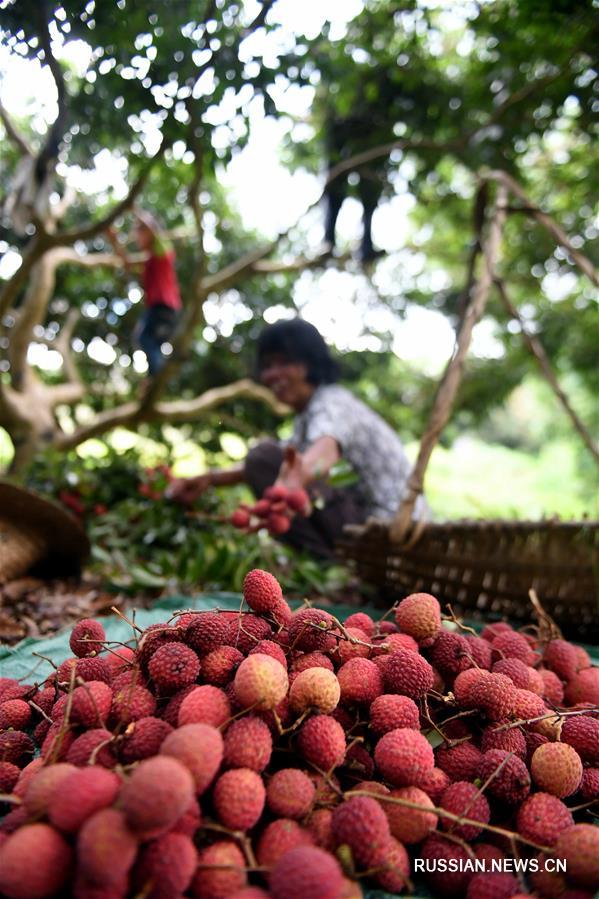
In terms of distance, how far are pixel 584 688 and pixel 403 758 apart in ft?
1.82

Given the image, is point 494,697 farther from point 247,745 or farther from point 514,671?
point 247,745

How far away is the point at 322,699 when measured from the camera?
0.81 m

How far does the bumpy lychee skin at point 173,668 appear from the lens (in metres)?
0.83

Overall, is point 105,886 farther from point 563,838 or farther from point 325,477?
point 325,477

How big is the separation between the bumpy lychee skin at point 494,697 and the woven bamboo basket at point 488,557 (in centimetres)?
82

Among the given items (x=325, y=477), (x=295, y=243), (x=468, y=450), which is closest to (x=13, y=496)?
(x=325, y=477)

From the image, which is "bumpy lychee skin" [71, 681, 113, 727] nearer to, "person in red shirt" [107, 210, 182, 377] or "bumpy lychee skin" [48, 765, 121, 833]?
"bumpy lychee skin" [48, 765, 121, 833]

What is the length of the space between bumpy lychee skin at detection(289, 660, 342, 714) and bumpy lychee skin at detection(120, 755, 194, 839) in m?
0.24

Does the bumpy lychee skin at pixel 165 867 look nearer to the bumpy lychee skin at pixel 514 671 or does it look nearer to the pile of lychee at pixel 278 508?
the bumpy lychee skin at pixel 514 671

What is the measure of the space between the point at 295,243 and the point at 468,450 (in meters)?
8.88

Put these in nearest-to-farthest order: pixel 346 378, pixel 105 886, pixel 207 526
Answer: pixel 105 886
pixel 207 526
pixel 346 378

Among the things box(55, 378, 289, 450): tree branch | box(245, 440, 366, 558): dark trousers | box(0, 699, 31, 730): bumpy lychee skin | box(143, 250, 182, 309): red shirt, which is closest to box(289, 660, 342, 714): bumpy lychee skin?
box(0, 699, 31, 730): bumpy lychee skin

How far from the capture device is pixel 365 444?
2637mm

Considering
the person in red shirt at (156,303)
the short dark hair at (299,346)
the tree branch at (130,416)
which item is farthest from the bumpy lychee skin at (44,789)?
the person in red shirt at (156,303)
